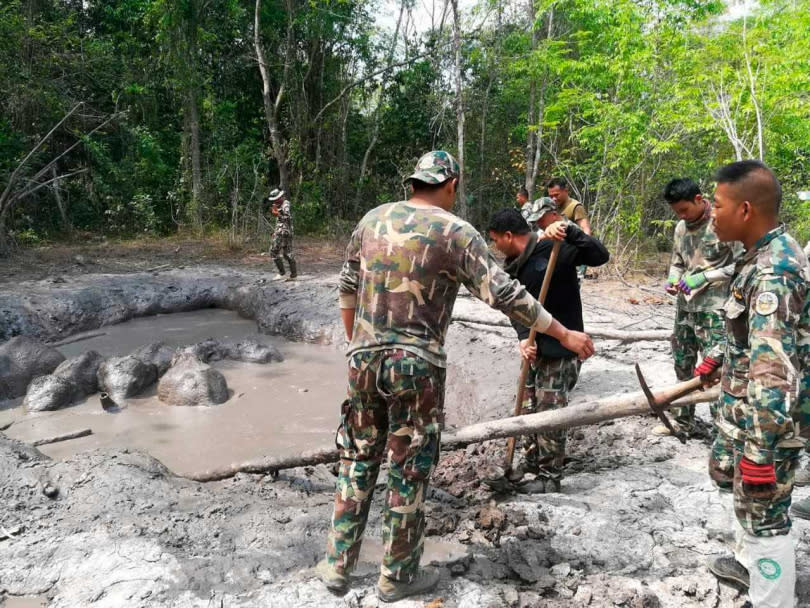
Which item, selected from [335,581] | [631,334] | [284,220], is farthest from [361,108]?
[335,581]

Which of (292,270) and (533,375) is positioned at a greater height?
(533,375)

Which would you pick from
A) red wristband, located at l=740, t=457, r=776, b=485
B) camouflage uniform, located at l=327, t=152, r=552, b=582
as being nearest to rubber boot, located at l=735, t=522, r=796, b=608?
red wristband, located at l=740, t=457, r=776, b=485

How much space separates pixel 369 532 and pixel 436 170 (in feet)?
6.12

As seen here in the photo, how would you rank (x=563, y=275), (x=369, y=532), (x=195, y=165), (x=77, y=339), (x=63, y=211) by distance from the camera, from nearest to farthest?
(x=369, y=532)
(x=563, y=275)
(x=77, y=339)
(x=63, y=211)
(x=195, y=165)

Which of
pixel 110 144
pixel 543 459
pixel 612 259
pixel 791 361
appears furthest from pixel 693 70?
pixel 110 144

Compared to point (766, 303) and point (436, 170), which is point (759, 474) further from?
point (436, 170)

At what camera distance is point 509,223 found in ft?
10.2

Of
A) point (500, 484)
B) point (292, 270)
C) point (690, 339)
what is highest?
point (690, 339)

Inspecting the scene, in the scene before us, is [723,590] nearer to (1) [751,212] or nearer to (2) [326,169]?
(1) [751,212]

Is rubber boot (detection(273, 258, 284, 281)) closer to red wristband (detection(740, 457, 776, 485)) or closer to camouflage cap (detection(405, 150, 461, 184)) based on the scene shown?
camouflage cap (detection(405, 150, 461, 184))

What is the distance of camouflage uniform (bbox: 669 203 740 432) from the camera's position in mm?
3574

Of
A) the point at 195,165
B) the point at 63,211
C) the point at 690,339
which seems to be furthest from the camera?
the point at 195,165

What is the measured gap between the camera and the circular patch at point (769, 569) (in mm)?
2008

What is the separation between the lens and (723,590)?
2.40 m
